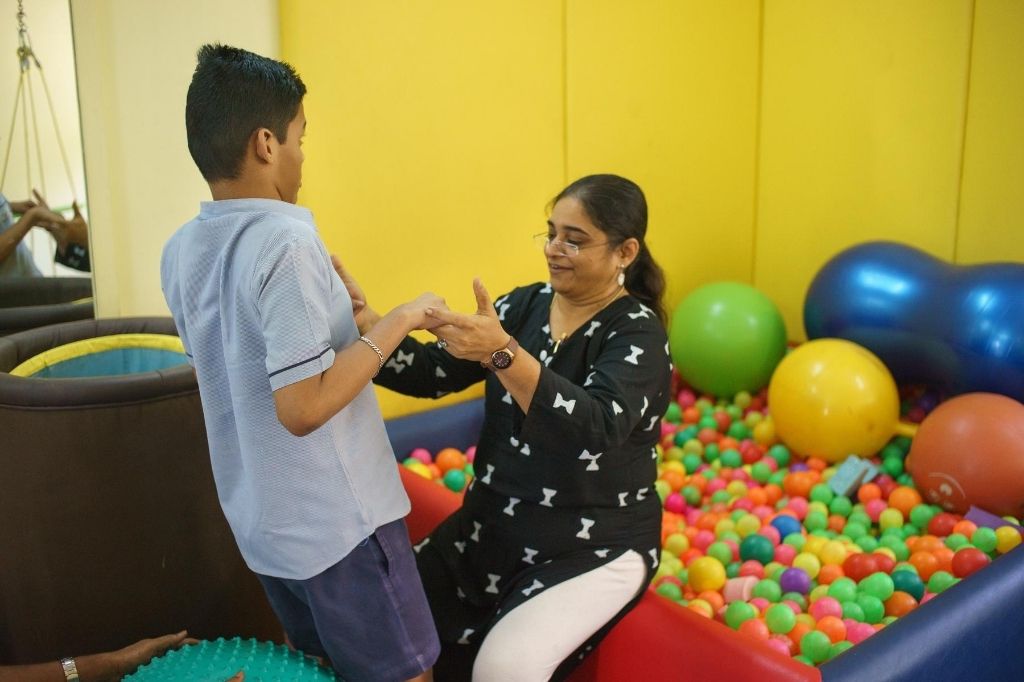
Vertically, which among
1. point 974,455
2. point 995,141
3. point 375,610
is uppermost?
point 995,141

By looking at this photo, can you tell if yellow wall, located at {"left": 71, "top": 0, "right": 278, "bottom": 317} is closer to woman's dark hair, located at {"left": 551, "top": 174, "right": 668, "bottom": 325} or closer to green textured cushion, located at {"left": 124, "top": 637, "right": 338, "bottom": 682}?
woman's dark hair, located at {"left": 551, "top": 174, "right": 668, "bottom": 325}

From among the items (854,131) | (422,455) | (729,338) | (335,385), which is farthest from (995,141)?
(335,385)

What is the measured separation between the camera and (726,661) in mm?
1801

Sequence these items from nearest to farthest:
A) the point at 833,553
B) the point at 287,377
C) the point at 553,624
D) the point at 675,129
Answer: the point at 287,377 → the point at 553,624 → the point at 833,553 → the point at 675,129

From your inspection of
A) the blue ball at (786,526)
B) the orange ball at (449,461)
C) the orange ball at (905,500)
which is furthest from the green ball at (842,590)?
the orange ball at (449,461)

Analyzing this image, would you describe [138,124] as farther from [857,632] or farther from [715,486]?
[857,632]

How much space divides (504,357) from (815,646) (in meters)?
1.13

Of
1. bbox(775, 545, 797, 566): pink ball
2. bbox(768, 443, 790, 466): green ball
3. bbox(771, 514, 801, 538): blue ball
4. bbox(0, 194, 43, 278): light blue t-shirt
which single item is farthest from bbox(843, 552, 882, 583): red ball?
bbox(0, 194, 43, 278): light blue t-shirt

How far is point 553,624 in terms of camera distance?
71.7 inches

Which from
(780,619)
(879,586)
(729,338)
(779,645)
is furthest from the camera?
(729,338)

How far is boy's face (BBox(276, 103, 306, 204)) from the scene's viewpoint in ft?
4.55

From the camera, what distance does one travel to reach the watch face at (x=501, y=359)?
5.32 feet

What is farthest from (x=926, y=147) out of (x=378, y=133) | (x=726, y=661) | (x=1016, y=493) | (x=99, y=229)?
(x=99, y=229)

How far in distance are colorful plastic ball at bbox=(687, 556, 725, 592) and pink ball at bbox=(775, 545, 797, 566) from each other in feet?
0.72
